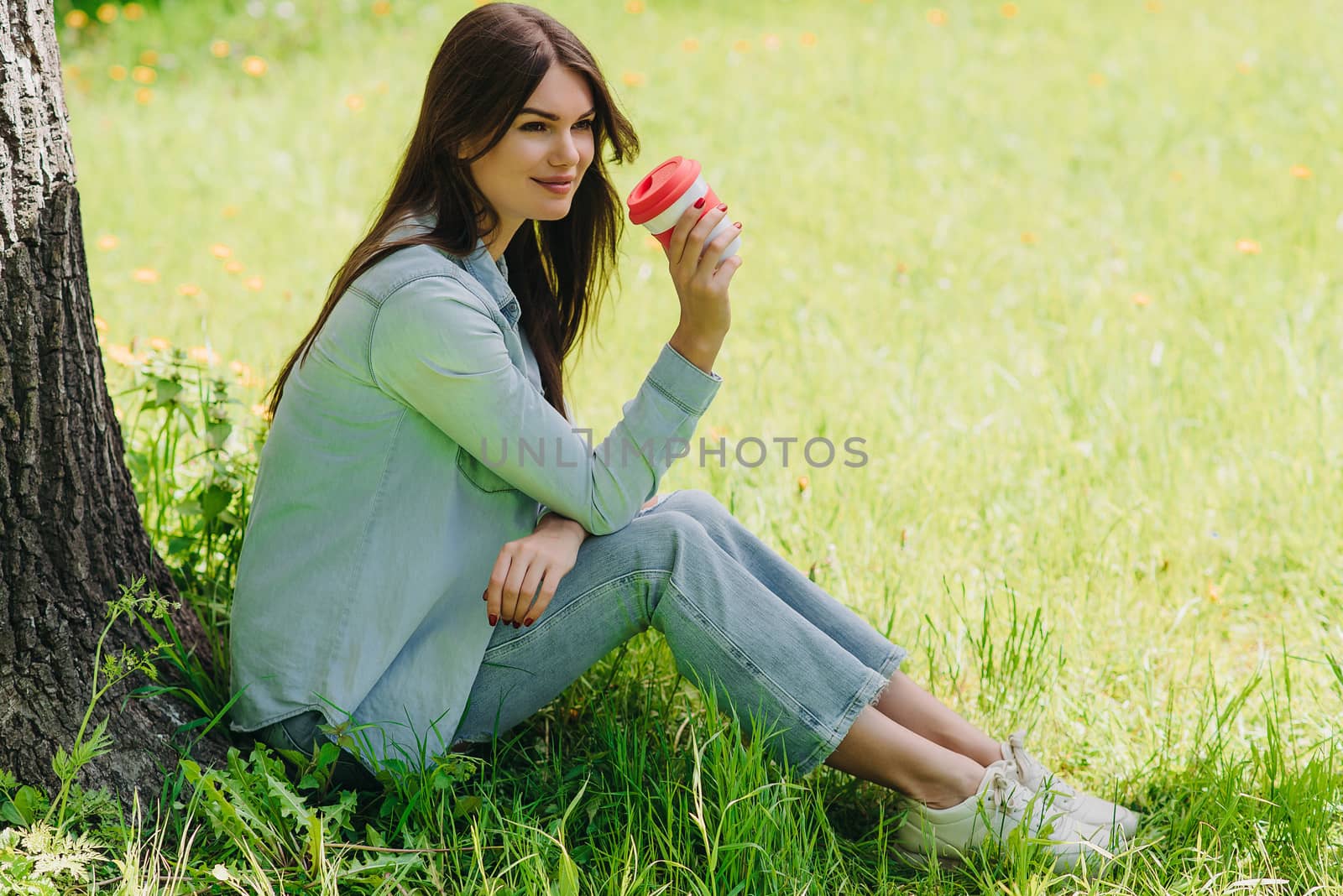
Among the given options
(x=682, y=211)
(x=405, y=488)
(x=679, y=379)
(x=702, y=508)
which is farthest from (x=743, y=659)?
(x=682, y=211)

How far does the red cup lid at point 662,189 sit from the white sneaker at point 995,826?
0.96 meters

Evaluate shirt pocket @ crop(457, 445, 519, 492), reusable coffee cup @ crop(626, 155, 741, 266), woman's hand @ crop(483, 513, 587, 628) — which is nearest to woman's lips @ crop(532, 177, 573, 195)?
reusable coffee cup @ crop(626, 155, 741, 266)

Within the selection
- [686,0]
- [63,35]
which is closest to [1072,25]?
[686,0]

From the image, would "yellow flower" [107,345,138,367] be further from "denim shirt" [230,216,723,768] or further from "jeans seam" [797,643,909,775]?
"jeans seam" [797,643,909,775]

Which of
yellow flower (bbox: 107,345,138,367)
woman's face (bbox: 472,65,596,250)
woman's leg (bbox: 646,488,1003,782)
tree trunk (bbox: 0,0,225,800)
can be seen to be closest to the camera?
tree trunk (bbox: 0,0,225,800)

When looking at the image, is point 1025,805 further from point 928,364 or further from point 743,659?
point 928,364

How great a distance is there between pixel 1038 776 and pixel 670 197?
1.04 meters

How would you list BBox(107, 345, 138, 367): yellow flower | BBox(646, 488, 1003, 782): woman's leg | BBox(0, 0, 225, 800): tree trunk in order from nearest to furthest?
BBox(0, 0, 225, 800): tree trunk
BBox(646, 488, 1003, 782): woman's leg
BBox(107, 345, 138, 367): yellow flower

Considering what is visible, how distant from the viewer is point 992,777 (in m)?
1.85

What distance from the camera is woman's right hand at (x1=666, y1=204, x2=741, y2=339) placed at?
1752mm

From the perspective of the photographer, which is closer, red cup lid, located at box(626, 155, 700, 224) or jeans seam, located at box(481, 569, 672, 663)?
red cup lid, located at box(626, 155, 700, 224)

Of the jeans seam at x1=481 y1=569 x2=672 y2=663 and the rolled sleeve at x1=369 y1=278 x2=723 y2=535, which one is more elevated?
the rolled sleeve at x1=369 y1=278 x2=723 y2=535

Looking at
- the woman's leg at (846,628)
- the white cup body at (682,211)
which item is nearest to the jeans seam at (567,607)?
the woman's leg at (846,628)

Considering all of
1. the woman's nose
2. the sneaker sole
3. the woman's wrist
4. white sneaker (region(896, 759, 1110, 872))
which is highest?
the woman's nose
